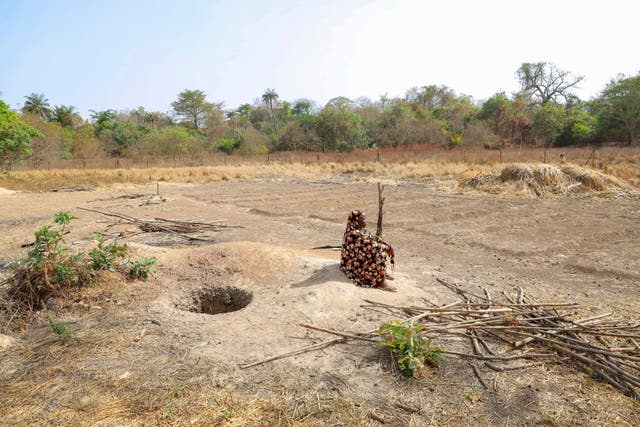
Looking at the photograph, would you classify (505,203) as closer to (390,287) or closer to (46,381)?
(390,287)

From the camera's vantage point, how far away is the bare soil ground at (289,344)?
277 centimetres

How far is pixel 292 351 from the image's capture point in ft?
11.3

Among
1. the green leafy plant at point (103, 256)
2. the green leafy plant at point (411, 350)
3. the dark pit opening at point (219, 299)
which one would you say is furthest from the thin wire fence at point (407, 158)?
the green leafy plant at point (103, 256)

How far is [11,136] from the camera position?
2002 centimetres

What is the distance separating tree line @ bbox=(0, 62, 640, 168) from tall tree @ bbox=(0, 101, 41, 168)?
0.05 meters

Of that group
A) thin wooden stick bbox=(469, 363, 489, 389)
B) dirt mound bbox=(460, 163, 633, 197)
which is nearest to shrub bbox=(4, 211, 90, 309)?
thin wooden stick bbox=(469, 363, 489, 389)

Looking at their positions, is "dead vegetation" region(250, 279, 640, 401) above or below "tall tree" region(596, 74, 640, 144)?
below

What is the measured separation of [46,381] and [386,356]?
8.75 ft

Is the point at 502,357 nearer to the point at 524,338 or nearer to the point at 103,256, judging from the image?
the point at 524,338

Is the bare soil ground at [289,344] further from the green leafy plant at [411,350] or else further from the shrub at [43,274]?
the shrub at [43,274]

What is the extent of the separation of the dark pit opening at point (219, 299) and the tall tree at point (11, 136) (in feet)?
67.4

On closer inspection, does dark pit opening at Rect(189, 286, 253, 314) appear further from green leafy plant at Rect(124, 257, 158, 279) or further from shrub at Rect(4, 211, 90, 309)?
shrub at Rect(4, 211, 90, 309)

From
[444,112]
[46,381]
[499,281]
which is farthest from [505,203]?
[444,112]

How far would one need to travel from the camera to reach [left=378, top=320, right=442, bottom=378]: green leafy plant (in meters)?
3.14
